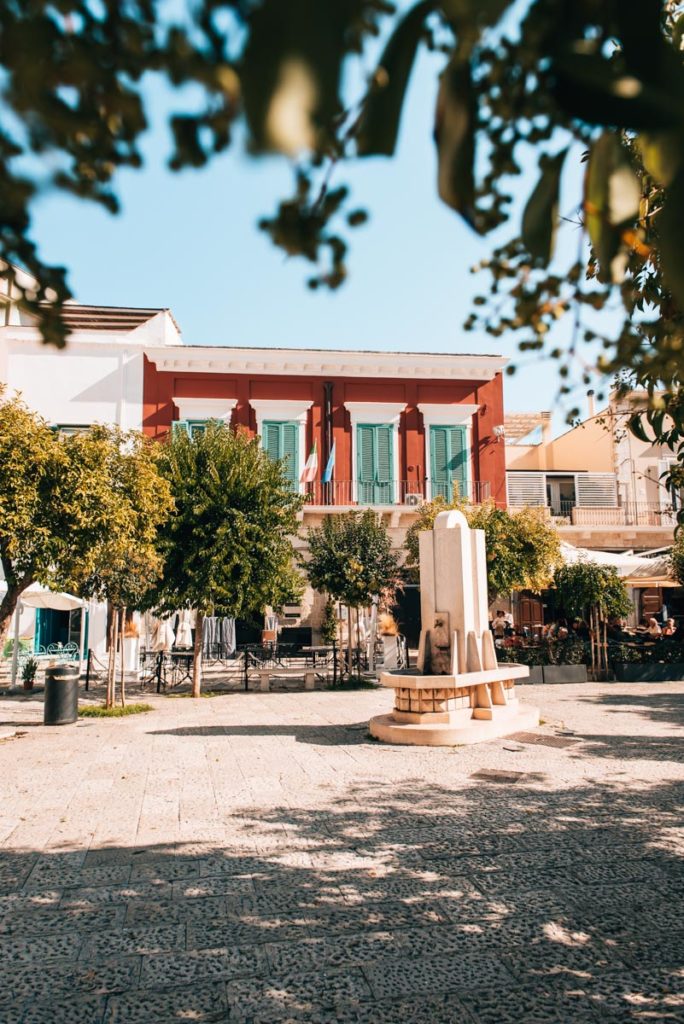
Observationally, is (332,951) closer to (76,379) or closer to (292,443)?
(292,443)

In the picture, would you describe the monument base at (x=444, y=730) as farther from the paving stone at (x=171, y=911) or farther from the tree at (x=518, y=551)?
the tree at (x=518, y=551)

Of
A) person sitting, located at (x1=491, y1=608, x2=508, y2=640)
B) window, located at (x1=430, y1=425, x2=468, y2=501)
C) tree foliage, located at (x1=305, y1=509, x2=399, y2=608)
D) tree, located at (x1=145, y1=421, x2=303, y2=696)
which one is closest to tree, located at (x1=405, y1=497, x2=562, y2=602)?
person sitting, located at (x1=491, y1=608, x2=508, y2=640)

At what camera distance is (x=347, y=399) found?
922 inches

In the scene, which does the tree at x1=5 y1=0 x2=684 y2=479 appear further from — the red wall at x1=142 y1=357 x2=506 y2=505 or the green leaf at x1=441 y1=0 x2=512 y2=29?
the red wall at x1=142 y1=357 x2=506 y2=505

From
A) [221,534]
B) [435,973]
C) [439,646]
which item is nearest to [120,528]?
[221,534]

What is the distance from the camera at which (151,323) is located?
23.0 m

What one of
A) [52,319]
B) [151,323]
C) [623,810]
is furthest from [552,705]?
[151,323]

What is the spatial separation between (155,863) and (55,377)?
1934 centimetres

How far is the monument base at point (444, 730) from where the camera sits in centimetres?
923

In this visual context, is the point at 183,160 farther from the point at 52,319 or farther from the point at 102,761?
the point at 102,761

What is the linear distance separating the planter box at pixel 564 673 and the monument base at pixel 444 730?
626cm

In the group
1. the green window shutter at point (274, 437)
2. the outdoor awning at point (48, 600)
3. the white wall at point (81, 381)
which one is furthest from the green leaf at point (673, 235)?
the green window shutter at point (274, 437)

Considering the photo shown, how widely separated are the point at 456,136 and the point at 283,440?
72.9 ft

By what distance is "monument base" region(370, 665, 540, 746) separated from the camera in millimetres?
9312
